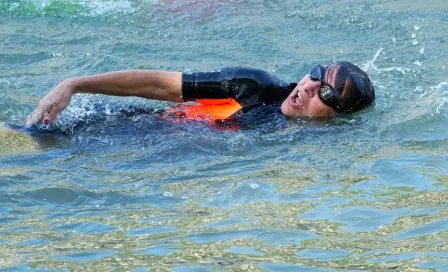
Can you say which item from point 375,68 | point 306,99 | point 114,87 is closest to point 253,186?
point 306,99

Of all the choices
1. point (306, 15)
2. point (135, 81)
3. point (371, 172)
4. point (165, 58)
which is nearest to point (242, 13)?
point (306, 15)

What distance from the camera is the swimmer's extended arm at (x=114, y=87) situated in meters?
5.54

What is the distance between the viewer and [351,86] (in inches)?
228

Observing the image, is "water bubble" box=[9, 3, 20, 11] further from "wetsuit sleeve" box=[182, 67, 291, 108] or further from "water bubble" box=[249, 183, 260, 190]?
"water bubble" box=[249, 183, 260, 190]

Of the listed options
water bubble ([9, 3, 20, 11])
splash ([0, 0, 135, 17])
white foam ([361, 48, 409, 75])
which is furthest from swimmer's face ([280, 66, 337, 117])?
water bubble ([9, 3, 20, 11])

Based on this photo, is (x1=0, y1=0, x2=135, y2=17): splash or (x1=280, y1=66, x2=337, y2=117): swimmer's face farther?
(x1=0, y1=0, x2=135, y2=17): splash

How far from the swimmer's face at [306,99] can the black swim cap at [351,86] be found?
0.15ft

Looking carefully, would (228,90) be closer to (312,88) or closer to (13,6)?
(312,88)

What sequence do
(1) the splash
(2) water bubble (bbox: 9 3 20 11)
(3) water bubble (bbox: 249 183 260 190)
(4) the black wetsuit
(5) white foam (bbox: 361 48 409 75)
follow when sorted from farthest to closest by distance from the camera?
(2) water bubble (bbox: 9 3 20 11) < (1) the splash < (5) white foam (bbox: 361 48 409 75) < (4) the black wetsuit < (3) water bubble (bbox: 249 183 260 190)

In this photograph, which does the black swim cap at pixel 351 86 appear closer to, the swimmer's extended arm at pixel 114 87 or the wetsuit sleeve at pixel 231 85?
the wetsuit sleeve at pixel 231 85

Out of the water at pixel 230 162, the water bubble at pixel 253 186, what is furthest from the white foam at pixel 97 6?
the water bubble at pixel 253 186

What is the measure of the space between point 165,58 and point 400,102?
261cm

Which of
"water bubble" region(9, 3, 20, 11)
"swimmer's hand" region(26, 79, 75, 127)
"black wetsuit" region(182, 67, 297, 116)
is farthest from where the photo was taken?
"water bubble" region(9, 3, 20, 11)

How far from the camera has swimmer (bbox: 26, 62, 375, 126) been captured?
5602mm
